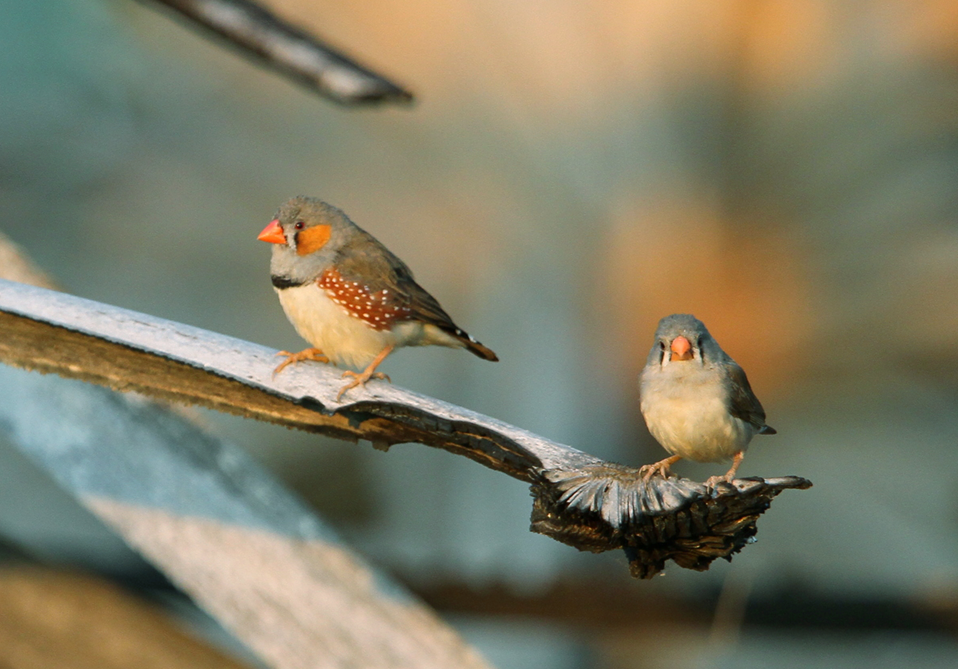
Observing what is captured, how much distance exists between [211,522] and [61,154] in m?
2.51

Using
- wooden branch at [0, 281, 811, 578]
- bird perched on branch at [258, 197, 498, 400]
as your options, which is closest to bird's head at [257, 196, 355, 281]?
bird perched on branch at [258, 197, 498, 400]

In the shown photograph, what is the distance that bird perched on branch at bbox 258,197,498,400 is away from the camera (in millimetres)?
1394

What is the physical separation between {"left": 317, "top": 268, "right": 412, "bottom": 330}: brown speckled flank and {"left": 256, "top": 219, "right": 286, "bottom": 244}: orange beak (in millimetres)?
84

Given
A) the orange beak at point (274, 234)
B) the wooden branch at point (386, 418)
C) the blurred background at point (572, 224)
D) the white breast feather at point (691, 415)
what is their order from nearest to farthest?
the wooden branch at point (386, 418)
the white breast feather at point (691, 415)
the orange beak at point (274, 234)
the blurred background at point (572, 224)

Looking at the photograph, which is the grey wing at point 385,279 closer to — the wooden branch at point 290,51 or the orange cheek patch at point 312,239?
the orange cheek patch at point 312,239

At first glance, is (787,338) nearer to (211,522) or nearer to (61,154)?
(211,522)

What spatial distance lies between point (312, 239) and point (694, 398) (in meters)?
0.64

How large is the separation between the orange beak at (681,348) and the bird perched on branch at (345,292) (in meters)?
0.29

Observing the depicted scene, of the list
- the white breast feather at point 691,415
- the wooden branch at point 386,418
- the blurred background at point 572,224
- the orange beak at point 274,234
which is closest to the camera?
the wooden branch at point 386,418

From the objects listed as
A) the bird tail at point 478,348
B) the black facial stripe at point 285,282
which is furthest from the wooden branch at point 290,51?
the bird tail at point 478,348

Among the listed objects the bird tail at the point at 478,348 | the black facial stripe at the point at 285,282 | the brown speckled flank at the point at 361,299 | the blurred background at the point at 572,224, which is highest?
the blurred background at the point at 572,224

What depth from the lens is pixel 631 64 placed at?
292cm

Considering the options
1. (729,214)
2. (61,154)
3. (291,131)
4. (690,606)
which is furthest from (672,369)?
(61,154)

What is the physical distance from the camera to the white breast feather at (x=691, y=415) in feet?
3.85
